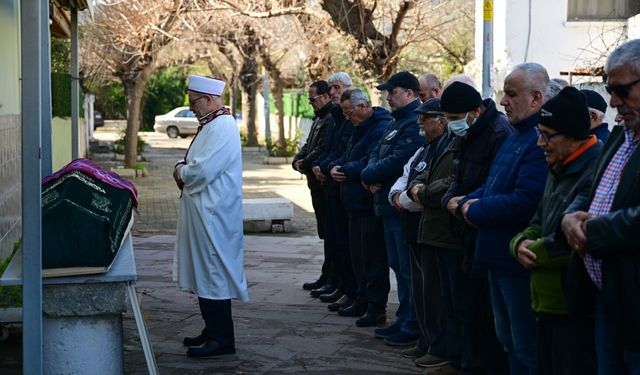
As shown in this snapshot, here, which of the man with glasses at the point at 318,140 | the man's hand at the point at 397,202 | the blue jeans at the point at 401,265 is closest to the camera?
the man's hand at the point at 397,202

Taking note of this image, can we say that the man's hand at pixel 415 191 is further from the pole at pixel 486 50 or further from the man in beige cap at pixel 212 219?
the pole at pixel 486 50

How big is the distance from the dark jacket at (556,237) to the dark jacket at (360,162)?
4019 mm

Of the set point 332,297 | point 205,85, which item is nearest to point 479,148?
point 205,85

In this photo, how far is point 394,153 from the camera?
26.4 feet

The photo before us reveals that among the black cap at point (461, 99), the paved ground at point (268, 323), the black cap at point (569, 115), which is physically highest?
the black cap at point (461, 99)

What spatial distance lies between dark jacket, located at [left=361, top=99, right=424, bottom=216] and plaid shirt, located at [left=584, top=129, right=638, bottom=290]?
3805mm

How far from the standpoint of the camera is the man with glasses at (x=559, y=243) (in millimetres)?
4489

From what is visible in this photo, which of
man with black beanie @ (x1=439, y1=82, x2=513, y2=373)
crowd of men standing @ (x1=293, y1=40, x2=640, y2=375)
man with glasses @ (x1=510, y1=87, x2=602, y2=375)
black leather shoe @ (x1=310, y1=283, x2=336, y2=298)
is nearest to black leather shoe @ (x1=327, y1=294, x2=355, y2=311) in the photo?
crowd of men standing @ (x1=293, y1=40, x2=640, y2=375)

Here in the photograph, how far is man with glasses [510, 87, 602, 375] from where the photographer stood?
4489 mm

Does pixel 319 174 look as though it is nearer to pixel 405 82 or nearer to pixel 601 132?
pixel 405 82

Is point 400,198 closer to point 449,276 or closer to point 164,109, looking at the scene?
point 449,276

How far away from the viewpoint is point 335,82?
1005 cm

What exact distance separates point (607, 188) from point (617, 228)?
370 millimetres

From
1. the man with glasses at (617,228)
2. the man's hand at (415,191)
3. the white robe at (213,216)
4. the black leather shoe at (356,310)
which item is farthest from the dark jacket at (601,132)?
the black leather shoe at (356,310)
